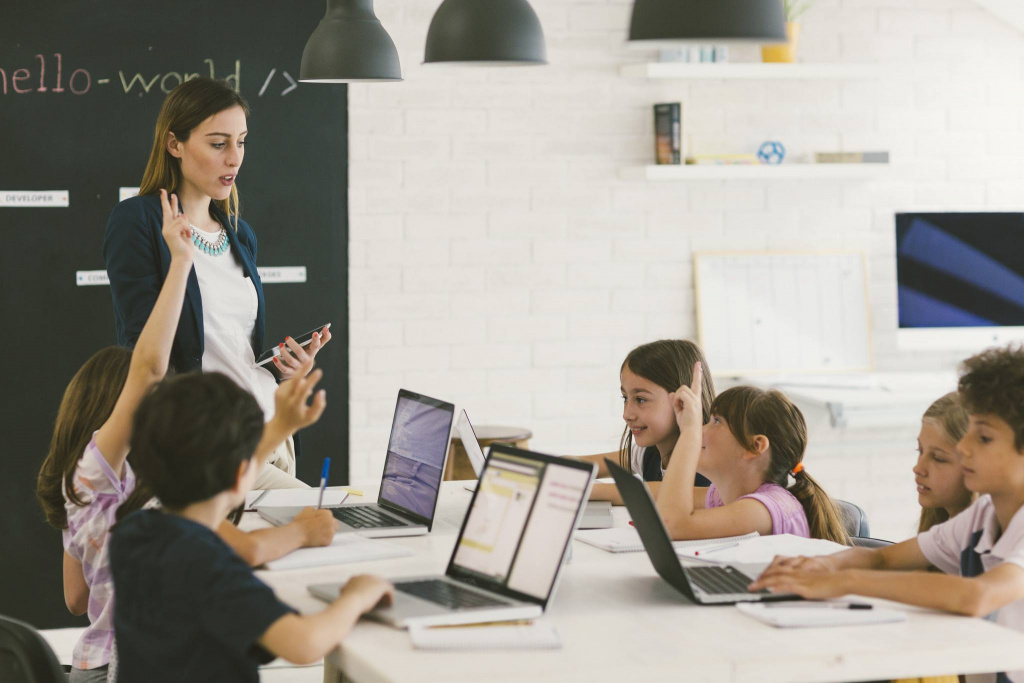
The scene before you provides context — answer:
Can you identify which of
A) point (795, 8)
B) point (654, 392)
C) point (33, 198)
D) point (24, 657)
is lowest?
point (24, 657)

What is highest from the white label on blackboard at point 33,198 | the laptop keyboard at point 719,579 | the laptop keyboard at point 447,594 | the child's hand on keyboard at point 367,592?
the white label on blackboard at point 33,198

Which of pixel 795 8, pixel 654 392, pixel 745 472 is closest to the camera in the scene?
pixel 745 472

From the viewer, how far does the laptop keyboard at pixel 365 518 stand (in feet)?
7.66

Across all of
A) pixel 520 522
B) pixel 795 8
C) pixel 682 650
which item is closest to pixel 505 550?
pixel 520 522

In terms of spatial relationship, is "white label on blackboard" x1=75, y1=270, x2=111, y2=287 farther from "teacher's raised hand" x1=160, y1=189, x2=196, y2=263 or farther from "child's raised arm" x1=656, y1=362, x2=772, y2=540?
"child's raised arm" x1=656, y1=362, x2=772, y2=540

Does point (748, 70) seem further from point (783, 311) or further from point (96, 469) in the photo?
point (96, 469)

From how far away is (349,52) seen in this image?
9.66 feet

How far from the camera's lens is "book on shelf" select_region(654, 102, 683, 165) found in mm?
4293

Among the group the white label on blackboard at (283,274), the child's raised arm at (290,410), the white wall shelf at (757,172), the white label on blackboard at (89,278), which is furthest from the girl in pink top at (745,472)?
the white label on blackboard at (89,278)

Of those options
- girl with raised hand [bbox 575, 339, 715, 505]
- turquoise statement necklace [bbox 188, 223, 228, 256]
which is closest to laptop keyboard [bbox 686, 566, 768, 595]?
girl with raised hand [bbox 575, 339, 715, 505]

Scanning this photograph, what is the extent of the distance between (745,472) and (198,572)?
126cm

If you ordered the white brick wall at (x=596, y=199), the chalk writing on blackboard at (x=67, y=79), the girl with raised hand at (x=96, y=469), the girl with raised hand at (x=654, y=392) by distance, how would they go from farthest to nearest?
the white brick wall at (x=596, y=199) < the chalk writing on blackboard at (x=67, y=79) < the girl with raised hand at (x=654, y=392) < the girl with raised hand at (x=96, y=469)

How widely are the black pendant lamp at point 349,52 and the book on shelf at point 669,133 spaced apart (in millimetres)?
1556

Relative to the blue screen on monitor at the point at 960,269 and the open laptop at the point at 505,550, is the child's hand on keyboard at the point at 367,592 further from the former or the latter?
the blue screen on monitor at the point at 960,269
